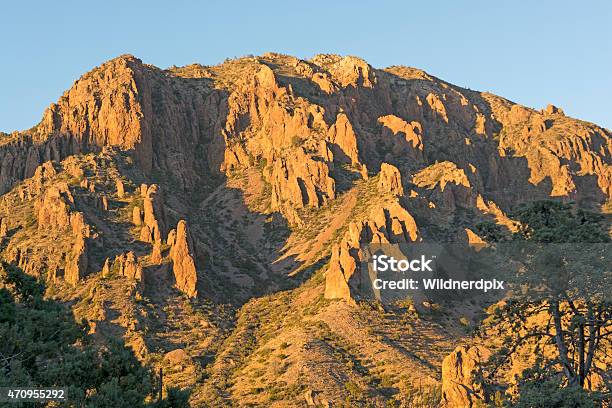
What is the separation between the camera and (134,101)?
155 meters

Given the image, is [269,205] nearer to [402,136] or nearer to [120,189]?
[120,189]

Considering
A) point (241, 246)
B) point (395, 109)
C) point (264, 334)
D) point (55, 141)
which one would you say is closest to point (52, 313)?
point (264, 334)

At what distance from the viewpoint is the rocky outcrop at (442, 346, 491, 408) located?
64812 mm

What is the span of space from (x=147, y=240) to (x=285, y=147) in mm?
45173

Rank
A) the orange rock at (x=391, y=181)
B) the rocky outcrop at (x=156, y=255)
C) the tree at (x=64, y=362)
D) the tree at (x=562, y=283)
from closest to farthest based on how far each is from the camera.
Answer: the tree at (x=562, y=283)
the tree at (x=64, y=362)
the rocky outcrop at (x=156, y=255)
the orange rock at (x=391, y=181)

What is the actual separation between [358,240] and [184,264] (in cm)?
2605

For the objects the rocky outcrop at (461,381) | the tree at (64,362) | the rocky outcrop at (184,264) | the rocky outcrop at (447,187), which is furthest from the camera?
the rocky outcrop at (447,187)

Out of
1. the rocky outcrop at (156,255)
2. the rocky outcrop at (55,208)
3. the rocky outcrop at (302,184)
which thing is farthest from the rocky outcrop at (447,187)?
the rocky outcrop at (55,208)

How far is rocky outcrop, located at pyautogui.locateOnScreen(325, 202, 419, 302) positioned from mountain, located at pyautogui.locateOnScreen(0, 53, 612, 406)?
0.28 m

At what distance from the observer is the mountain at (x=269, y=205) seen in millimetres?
91812

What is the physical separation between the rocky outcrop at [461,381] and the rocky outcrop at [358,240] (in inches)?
1126

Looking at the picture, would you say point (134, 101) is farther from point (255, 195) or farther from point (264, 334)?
point (264, 334)

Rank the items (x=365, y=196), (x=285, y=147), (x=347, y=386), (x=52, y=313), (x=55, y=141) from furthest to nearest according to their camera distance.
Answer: (x=285, y=147), (x=55, y=141), (x=365, y=196), (x=347, y=386), (x=52, y=313)

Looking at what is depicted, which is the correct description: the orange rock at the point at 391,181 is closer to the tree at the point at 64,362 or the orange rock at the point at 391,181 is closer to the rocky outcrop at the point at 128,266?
the rocky outcrop at the point at 128,266
